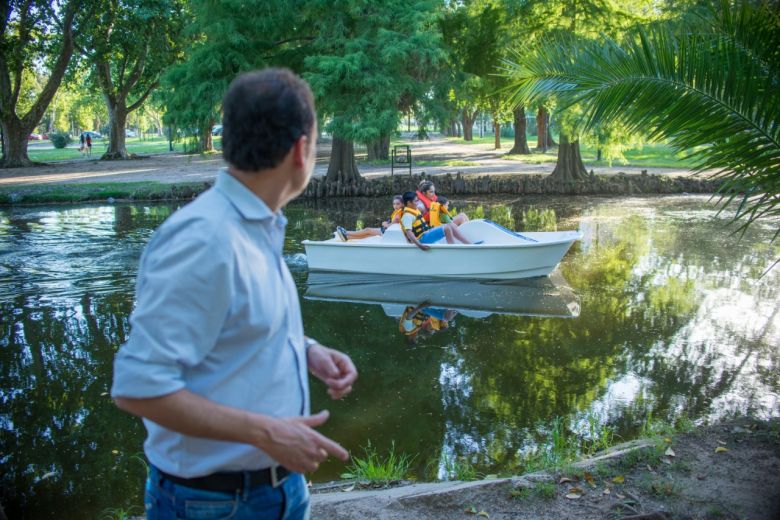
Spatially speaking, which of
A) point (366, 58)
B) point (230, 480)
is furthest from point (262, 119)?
point (366, 58)

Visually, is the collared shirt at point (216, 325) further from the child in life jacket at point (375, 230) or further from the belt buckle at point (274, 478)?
the child in life jacket at point (375, 230)

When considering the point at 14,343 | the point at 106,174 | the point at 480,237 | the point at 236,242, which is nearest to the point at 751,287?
the point at 480,237

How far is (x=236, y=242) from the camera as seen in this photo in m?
1.56

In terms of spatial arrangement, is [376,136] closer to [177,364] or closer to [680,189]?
[680,189]

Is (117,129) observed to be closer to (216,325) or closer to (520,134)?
(520,134)

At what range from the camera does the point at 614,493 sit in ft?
13.0

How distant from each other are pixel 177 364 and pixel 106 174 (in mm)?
28573

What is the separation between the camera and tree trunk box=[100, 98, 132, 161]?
115 feet

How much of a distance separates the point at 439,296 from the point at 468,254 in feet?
3.22

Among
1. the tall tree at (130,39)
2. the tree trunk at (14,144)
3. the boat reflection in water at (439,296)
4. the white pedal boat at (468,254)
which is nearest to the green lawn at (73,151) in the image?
the tall tree at (130,39)

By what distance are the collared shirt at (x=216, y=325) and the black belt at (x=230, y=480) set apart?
0.08 feet

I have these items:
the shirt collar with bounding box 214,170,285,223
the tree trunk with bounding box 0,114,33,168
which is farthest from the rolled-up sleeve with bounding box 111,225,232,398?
the tree trunk with bounding box 0,114,33,168

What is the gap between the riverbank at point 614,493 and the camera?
375 cm

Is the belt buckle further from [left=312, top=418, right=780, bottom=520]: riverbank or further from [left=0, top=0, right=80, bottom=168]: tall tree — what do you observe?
[left=0, top=0, right=80, bottom=168]: tall tree
